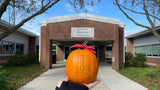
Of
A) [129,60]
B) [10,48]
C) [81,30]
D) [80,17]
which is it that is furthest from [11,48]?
[129,60]

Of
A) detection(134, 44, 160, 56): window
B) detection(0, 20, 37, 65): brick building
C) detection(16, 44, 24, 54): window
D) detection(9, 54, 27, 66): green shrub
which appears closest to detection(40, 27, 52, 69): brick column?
detection(9, 54, 27, 66): green shrub

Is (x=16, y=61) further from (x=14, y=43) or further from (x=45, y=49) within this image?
(x=45, y=49)

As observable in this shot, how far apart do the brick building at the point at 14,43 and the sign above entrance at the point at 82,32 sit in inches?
243

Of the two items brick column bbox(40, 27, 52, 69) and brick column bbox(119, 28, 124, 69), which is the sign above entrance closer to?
brick column bbox(40, 27, 52, 69)

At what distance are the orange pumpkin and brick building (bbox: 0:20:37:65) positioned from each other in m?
11.4

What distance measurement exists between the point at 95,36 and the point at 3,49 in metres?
9.41

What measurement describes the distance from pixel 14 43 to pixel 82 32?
8.93 m

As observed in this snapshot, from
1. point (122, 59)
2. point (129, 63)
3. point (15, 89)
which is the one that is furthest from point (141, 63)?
point (15, 89)

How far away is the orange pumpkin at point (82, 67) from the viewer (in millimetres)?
1851

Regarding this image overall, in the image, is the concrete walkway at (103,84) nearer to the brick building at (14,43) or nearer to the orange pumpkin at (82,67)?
the orange pumpkin at (82,67)

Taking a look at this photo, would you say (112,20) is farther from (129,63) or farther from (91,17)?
(129,63)

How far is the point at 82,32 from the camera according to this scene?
1109cm

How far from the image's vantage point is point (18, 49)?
53.2ft

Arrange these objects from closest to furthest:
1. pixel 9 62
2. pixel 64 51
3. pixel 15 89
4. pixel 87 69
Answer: pixel 87 69 → pixel 15 89 → pixel 9 62 → pixel 64 51
